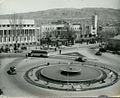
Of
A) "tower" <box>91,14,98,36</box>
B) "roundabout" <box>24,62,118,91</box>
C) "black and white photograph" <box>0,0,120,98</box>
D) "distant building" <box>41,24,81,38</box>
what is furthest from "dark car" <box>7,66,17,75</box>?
"tower" <box>91,14,98,36</box>

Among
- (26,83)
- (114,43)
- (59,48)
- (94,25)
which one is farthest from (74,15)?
(26,83)

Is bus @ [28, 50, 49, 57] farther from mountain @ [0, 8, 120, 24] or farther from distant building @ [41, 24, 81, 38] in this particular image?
mountain @ [0, 8, 120, 24]

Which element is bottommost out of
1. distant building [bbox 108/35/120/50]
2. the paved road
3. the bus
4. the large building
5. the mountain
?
the paved road

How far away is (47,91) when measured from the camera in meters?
3.24

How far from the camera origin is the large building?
350cm

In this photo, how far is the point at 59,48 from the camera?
157 inches

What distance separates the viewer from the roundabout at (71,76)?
3.38 m

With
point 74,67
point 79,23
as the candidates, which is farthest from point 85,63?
point 79,23

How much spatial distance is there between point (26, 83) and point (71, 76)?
0.78 meters

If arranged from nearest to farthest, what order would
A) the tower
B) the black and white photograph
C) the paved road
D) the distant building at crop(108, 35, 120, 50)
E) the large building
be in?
the paved road → the black and white photograph → the large building → the distant building at crop(108, 35, 120, 50) → the tower

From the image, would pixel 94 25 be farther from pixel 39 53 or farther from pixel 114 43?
pixel 39 53

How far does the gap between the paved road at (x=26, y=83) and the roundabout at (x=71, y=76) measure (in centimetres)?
8

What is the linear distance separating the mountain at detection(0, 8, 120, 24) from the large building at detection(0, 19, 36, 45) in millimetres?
153

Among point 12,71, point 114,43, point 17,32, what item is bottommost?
point 12,71
